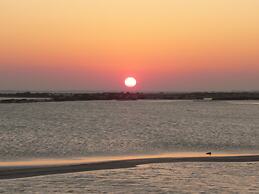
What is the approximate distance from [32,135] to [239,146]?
17658 mm

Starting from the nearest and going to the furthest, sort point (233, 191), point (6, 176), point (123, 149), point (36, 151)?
point (233, 191), point (6, 176), point (36, 151), point (123, 149)

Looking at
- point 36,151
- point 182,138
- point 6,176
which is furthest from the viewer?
point 182,138

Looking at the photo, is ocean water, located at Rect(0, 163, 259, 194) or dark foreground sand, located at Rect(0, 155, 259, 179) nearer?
ocean water, located at Rect(0, 163, 259, 194)

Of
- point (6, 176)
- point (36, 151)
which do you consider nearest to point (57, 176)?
point (6, 176)

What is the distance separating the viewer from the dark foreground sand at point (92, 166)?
21.5m

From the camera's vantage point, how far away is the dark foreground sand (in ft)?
70.5

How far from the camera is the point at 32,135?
4256 cm

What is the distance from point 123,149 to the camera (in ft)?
109

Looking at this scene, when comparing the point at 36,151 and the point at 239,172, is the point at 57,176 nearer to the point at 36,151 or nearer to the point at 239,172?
the point at 239,172

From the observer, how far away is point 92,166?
24125 mm

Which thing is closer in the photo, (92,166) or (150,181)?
(150,181)

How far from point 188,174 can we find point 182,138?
66.4ft

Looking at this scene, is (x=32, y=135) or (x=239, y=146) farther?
(x=32, y=135)

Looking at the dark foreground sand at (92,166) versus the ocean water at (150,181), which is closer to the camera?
the ocean water at (150,181)
